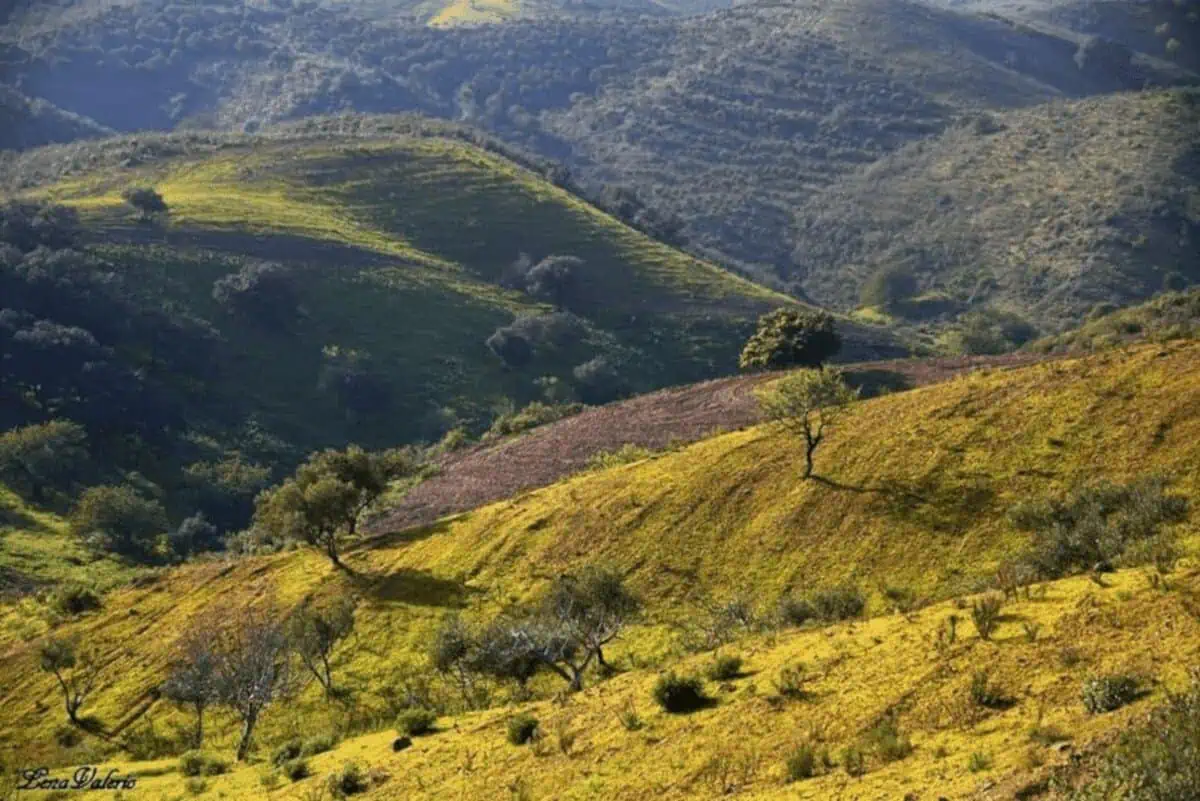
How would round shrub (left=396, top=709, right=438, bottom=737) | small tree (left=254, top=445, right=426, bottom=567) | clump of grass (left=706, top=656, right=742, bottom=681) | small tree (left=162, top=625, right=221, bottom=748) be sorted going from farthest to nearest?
small tree (left=254, top=445, right=426, bottom=567)
small tree (left=162, top=625, right=221, bottom=748)
round shrub (left=396, top=709, right=438, bottom=737)
clump of grass (left=706, top=656, right=742, bottom=681)

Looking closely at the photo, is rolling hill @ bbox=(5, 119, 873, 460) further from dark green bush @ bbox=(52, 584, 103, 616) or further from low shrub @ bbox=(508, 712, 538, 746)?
low shrub @ bbox=(508, 712, 538, 746)

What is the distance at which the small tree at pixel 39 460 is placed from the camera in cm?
8281

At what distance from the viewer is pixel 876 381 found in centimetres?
6562

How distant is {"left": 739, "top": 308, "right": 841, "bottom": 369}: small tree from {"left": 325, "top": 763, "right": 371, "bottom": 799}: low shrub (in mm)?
48421

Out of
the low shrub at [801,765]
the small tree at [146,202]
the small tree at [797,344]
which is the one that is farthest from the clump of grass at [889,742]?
the small tree at [146,202]

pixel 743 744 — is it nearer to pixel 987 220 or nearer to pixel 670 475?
pixel 670 475

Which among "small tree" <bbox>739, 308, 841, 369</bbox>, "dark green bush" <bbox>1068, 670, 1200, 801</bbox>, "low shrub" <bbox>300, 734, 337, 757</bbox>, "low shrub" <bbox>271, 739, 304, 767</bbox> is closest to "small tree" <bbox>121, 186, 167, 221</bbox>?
"small tree" <bbox>739, 308, 841, 369</bbox>

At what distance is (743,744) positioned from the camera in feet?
59.2

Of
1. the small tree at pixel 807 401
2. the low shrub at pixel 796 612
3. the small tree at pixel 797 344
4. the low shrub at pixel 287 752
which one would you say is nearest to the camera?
the low shrub at pixel 287 752

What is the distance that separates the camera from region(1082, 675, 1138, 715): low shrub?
14695 millimetres

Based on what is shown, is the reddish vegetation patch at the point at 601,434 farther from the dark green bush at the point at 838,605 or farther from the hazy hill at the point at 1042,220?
the hazy hill at the point at 1042,220

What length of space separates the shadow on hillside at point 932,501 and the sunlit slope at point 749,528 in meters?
0.07

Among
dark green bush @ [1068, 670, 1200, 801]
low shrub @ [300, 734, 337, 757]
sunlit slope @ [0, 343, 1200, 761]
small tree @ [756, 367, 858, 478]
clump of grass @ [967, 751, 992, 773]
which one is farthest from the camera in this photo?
small tree @ [756, 367, 858, 478]

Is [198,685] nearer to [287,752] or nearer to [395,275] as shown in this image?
[287,752]
